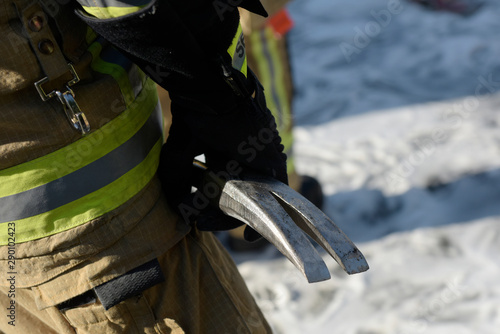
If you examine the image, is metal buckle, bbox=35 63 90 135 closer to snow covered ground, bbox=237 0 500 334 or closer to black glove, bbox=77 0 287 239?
black glove, bbox=77 0 287 239

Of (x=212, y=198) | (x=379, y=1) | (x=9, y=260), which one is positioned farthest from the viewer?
(x=379, y=1)

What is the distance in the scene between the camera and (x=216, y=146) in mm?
1012

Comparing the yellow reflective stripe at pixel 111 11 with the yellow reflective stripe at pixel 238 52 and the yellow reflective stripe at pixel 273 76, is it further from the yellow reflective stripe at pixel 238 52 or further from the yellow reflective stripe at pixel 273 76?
the yellow reflective stripe at pixel 273 76

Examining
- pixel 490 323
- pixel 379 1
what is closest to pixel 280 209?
pixel 490 323

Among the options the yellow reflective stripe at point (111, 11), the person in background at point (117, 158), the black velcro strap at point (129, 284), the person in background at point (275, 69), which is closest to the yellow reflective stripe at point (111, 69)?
the person in background at point (117, 158)

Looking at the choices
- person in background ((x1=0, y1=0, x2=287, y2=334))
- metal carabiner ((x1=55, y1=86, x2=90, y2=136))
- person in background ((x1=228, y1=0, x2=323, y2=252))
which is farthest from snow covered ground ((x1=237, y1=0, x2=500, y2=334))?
metal carabiner ((x1=55, y1=86, x2=90, y2=136))

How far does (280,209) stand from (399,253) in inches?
53.7

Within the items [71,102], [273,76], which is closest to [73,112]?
[71,102]

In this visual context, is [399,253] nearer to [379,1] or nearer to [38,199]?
[38,199]

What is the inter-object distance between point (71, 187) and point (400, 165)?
1966 millimetres

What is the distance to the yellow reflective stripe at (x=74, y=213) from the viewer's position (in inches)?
36.8

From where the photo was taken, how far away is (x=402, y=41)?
3.62 meters

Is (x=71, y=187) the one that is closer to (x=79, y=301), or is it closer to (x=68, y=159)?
(x=68, y=159)

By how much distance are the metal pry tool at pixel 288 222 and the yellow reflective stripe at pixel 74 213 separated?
17 cm
